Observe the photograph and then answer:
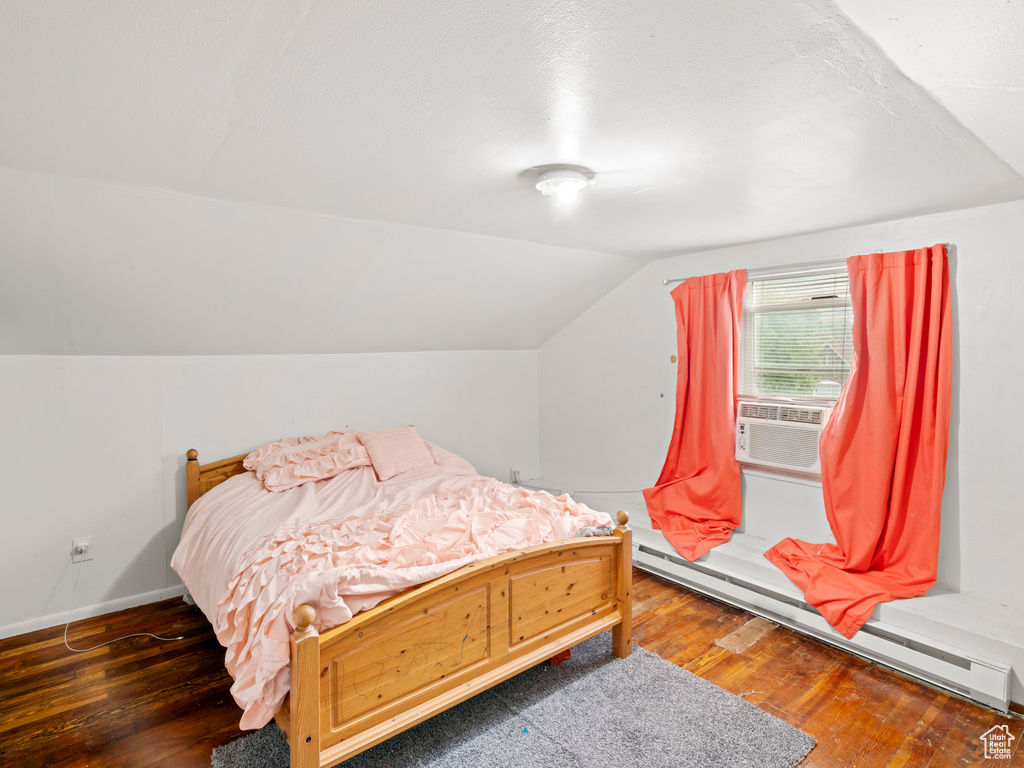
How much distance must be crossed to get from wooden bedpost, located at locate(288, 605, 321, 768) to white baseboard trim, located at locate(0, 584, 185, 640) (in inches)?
77.7

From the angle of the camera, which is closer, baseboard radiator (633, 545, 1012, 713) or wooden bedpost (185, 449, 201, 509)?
baseboard radiator (633, 545, 1012, 713)

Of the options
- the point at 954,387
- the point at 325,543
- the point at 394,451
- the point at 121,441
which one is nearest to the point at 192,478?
the point at 121,441

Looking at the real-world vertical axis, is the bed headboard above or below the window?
below

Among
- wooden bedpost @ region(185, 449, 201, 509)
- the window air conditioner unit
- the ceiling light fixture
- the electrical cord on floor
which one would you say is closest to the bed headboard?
wooden bedpost @ region(185, 449, 201, 509)

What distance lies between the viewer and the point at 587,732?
211cm

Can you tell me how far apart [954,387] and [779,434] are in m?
0.87

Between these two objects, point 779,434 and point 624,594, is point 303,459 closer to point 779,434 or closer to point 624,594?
point 624,594

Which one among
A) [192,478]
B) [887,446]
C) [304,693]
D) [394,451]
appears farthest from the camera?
[394,451]

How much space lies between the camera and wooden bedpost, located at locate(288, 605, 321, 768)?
5.46 feet

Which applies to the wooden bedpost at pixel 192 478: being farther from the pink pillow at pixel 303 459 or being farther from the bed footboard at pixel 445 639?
the bed footboard at pixel 445 639

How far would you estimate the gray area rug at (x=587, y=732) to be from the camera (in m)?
1.96

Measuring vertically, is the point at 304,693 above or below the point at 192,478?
below

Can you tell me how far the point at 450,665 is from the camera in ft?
6.79

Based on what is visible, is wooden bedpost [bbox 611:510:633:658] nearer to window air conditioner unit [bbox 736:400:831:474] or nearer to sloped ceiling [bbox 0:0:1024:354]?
window air conditioner unit [bbox 736:400:831:474]
